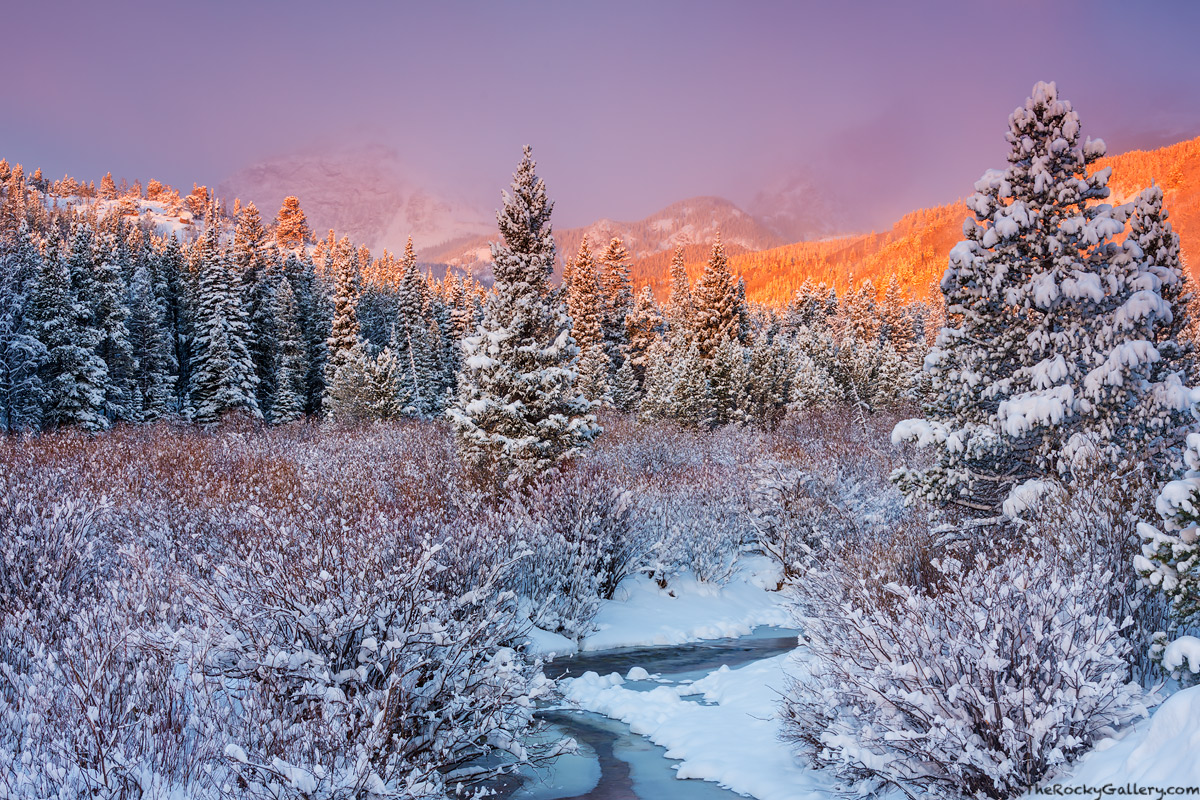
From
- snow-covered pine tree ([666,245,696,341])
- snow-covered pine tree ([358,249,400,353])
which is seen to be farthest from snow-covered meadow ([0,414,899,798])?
snow-covered pine tree ([358,249,400,353])

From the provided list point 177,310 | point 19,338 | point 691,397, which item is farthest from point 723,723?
point 177,310

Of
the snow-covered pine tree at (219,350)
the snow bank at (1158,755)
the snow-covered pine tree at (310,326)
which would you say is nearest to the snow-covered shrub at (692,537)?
the snow bank at (1158,755)

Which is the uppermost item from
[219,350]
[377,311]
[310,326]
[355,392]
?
[377,311]

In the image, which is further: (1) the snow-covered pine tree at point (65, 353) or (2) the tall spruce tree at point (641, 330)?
(2) the tall spruce tree at point (641, 330)

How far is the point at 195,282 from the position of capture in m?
51.2

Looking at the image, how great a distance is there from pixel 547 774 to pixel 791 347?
154 ft

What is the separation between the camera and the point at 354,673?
5457 mm

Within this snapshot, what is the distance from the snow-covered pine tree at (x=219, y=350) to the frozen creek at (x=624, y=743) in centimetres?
3544

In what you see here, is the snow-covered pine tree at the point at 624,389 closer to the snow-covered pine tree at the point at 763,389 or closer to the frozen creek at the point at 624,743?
the snow-covered pine tree at the point at 763,389

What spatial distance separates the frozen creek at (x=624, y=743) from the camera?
7215 millimetres

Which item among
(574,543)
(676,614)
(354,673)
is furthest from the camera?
(676,614)

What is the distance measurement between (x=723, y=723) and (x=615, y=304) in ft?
148

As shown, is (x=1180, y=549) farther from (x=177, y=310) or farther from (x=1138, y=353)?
(x=177, y=310)

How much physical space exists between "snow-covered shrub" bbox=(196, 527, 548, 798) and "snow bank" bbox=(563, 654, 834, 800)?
257 cm
